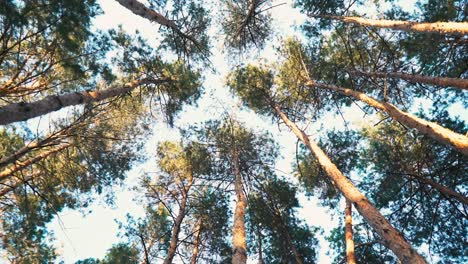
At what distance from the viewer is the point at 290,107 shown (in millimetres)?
14102

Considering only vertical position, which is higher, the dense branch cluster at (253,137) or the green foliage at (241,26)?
the green foliage at (241,26)

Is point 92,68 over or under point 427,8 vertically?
under

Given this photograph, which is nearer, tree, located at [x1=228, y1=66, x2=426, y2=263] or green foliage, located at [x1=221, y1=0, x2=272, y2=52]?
tree, located at [x1=228, y1=66, x2=426, y2=263]

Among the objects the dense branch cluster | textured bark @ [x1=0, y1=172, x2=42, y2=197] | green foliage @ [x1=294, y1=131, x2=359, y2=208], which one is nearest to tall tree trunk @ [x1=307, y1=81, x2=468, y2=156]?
the dense branch cluster

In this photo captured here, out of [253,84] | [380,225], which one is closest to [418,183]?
[380,225]

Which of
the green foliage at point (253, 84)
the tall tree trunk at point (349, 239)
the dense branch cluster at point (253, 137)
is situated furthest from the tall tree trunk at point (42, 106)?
the tall tree trunk at point (349, 239)

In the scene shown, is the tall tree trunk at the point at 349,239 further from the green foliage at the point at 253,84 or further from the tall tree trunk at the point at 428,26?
the tall tree trunk at the point at 428,26

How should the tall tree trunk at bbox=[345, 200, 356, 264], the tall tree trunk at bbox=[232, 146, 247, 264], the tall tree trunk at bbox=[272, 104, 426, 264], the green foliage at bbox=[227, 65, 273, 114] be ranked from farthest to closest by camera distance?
the green foliage at bbox=[227, 65, 273, 114] < the tall tree trunk at bbox=[345, 200, 356, 264] < the tall tree trunk at bbox=[232, 146, 247, 264] < the tall tree trunk at bbox=[272, 104, 426, 264]

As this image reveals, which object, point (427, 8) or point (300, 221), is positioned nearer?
point (427, 8)

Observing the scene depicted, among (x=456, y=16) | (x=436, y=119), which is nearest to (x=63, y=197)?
(x=436, y=119)

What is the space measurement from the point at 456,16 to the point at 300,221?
336 inches

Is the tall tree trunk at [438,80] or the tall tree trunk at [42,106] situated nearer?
the tall tree trunk at [42,106]

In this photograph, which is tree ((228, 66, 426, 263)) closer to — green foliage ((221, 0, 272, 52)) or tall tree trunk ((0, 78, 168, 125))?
green foliage ((221, 0, 272, 52))

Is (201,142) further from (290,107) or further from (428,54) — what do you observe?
(428,54)
